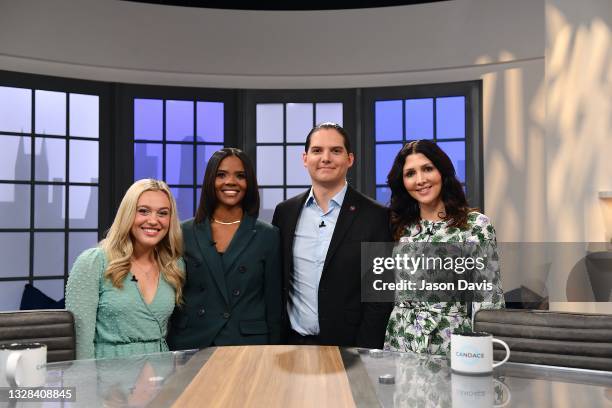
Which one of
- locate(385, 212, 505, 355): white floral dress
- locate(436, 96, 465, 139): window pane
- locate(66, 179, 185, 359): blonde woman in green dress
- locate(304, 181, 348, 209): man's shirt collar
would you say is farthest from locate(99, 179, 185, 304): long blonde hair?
locate(436, 96, 465, 139): window pane

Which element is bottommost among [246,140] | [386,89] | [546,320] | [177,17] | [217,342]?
[217,342]

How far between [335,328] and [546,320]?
0.96 m

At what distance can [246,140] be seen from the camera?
580 centimetres

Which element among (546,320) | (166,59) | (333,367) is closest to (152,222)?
(333,367)

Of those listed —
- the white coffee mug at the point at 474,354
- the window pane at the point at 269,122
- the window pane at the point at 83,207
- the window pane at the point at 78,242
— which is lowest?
the white coffee mug at the point at 474,354

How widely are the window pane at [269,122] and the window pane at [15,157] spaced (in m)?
1.86

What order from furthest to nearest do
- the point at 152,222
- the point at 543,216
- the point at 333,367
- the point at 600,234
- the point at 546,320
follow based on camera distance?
the point at 543,216 < the point at 600,234 < the point at 152,222 < the point at 546,320 < the point at 333,367

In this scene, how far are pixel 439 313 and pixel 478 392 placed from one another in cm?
111

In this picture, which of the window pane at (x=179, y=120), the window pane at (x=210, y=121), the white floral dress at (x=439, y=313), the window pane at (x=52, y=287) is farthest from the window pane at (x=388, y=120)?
the white floral dress at (x=439, y=313)

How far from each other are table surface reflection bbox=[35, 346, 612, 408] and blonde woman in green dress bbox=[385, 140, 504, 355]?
1.89 feet

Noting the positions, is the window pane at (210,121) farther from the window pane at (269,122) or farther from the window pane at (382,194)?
the window pane at (382,194)

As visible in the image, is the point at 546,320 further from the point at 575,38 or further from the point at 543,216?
the point at 543,216

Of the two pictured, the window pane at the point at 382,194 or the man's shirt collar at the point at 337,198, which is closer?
the man's shirt collar at the point at 337,198

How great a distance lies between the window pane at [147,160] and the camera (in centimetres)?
562
